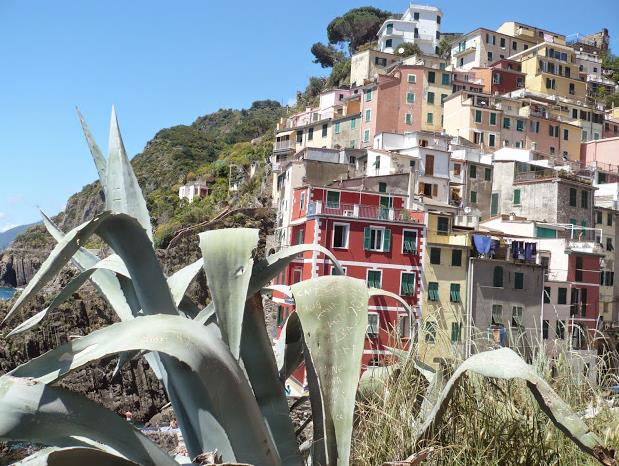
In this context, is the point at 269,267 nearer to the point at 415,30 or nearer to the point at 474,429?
the point at 474,429

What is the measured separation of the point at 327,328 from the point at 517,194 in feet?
118

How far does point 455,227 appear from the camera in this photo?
27.9 m

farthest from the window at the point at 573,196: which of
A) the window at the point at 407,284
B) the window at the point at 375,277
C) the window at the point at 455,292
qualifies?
the window at the point at 375,277

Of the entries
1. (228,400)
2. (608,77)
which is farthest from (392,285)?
(608,77)

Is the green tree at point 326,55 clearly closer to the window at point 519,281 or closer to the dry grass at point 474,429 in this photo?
the window at point 519,281

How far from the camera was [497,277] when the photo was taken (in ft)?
86.9

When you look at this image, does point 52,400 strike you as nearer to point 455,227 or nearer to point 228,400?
point 228,400

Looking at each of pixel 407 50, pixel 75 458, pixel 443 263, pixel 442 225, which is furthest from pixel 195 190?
pixel 75 458

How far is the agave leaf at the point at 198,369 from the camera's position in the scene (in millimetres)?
2170

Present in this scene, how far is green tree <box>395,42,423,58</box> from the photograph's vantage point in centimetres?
6173

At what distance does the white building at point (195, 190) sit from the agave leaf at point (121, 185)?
58.0 meters

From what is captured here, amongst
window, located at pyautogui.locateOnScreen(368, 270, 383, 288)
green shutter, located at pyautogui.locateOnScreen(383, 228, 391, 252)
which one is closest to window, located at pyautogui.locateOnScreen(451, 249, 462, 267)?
green shutter, located at pyautogui.locateOnScreen(383, 228, 391, 252)

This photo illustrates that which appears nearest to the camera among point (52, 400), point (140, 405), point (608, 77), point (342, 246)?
point (52, 400)

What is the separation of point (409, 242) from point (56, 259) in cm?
2456
